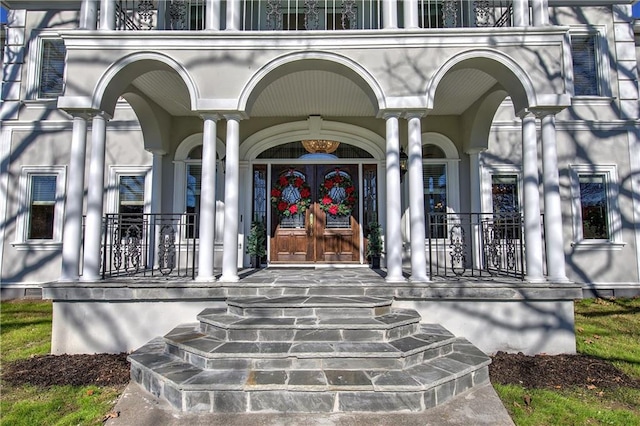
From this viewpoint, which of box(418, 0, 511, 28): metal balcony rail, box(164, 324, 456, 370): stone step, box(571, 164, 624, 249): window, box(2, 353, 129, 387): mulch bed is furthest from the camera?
box(571, 164, 624, 249): window

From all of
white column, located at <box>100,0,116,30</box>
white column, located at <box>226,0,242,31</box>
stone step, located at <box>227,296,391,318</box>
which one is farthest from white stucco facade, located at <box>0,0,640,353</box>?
stone step, located at <box>227,296,391,318</box>

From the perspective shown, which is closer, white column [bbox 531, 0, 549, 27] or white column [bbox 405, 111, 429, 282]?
white column [bbox 405, 111, 429, 282]

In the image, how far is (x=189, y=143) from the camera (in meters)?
7.63

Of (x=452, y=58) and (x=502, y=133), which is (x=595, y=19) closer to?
(x=502, y=133)

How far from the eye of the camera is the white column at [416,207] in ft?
16.4

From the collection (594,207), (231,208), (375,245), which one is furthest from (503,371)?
(594,207)

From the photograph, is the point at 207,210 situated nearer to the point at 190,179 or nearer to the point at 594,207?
the point at 190,179

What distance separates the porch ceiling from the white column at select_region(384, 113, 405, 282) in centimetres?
141

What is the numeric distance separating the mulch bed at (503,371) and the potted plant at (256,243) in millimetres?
3035

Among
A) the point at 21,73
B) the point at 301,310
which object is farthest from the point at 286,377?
the point at 21,73

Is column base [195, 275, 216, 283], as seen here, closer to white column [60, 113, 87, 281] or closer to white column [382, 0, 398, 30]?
white column [60, 113, 87, 281]

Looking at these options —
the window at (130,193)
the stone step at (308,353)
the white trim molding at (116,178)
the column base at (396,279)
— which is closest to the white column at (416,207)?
the column base at (396,279)

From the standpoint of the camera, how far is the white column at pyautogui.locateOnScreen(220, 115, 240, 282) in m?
5.10

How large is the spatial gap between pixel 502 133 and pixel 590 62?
101 inches
